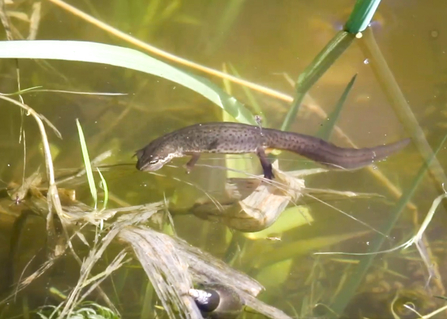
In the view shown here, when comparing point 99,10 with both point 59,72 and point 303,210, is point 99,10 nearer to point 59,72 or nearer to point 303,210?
point 59,72

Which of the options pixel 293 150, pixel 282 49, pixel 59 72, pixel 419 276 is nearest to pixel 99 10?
pixel 59 72

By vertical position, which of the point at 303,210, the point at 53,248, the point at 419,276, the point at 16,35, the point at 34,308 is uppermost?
the point at 16,35

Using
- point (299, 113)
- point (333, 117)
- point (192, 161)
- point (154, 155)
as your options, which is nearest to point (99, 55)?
point (154, 155)

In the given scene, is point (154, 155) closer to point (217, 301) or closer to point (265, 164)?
point (265, 164)

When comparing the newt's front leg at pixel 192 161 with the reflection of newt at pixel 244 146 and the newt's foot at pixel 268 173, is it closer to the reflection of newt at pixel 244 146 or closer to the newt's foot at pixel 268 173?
the reflection of newt at pixel 244 146

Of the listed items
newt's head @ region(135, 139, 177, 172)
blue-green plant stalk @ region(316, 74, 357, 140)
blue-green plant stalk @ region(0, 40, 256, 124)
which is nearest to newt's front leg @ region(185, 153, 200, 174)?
newt's head @ region(135, 139, 177, 172)

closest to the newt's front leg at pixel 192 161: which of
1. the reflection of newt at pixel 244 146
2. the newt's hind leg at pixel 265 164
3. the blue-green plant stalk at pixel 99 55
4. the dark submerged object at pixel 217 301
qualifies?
the reflection of newt at pixel 244 146
